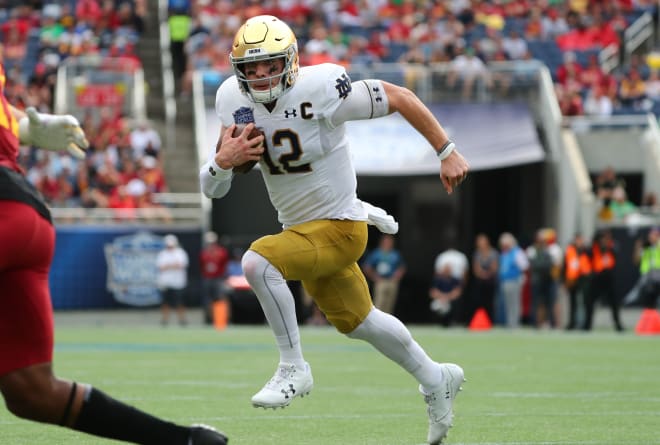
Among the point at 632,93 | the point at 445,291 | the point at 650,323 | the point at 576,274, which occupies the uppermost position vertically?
the point at 632,93

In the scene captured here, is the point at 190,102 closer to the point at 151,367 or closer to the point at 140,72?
the point at 140,72

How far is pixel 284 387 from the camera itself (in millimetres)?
5902

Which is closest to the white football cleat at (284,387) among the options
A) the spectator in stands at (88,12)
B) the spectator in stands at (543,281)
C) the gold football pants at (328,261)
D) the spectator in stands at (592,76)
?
the gold football pants at (328,261)

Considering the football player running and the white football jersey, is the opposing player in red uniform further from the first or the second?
the white football jersey

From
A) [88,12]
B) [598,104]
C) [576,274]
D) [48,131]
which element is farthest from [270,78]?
[88,12]

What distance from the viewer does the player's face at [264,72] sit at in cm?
588

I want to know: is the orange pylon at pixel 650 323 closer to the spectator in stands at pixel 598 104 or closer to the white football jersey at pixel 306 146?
the spectator in stands at pixel 598 104

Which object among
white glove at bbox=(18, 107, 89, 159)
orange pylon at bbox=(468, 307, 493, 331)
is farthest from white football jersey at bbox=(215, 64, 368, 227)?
orange pylon at bbox=(468, 307, 493, 331)

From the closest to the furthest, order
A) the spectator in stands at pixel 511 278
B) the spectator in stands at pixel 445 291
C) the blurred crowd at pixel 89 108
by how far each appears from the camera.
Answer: the spectator in stands at pixel 511 278 < the spectator in stands at pixel 445 291 < the blurred crowd at pixel 89 108

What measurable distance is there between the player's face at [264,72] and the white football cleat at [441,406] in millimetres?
1576

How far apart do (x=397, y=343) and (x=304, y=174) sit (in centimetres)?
89

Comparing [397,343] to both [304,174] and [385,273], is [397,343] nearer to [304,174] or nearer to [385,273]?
[304,174]

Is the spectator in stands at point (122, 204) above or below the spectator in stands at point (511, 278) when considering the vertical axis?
above

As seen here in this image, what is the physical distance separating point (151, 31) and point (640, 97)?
983cm
